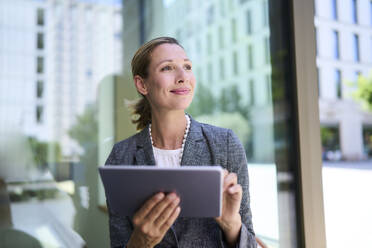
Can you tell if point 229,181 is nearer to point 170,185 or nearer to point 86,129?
point 170,185

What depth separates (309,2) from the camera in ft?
7.09

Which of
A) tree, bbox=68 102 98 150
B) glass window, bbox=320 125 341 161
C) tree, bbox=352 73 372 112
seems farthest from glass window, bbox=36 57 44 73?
tree, bbox=352 73 372 112

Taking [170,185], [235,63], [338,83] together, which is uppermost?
[235,63]

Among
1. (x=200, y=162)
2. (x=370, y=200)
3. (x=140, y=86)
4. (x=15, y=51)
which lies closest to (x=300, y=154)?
(x=370, y=200)

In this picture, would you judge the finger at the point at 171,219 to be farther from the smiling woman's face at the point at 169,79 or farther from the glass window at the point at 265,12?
→ the glass window at the point at 265,12

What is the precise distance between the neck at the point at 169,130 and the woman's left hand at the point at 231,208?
262mm

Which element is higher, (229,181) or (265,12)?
(265,12)

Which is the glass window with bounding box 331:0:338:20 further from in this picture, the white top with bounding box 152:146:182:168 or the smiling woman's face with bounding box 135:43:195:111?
the white top with bounding box 152:146:182:168

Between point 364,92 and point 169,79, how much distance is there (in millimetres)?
2558

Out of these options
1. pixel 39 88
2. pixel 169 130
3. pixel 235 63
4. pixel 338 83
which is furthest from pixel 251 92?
pixel 39 88

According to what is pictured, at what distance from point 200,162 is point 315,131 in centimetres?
120

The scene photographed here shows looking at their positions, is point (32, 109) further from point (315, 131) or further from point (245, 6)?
point (315, 131)

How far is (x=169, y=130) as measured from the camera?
1244mm

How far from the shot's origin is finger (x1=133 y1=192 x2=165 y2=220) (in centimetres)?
92
